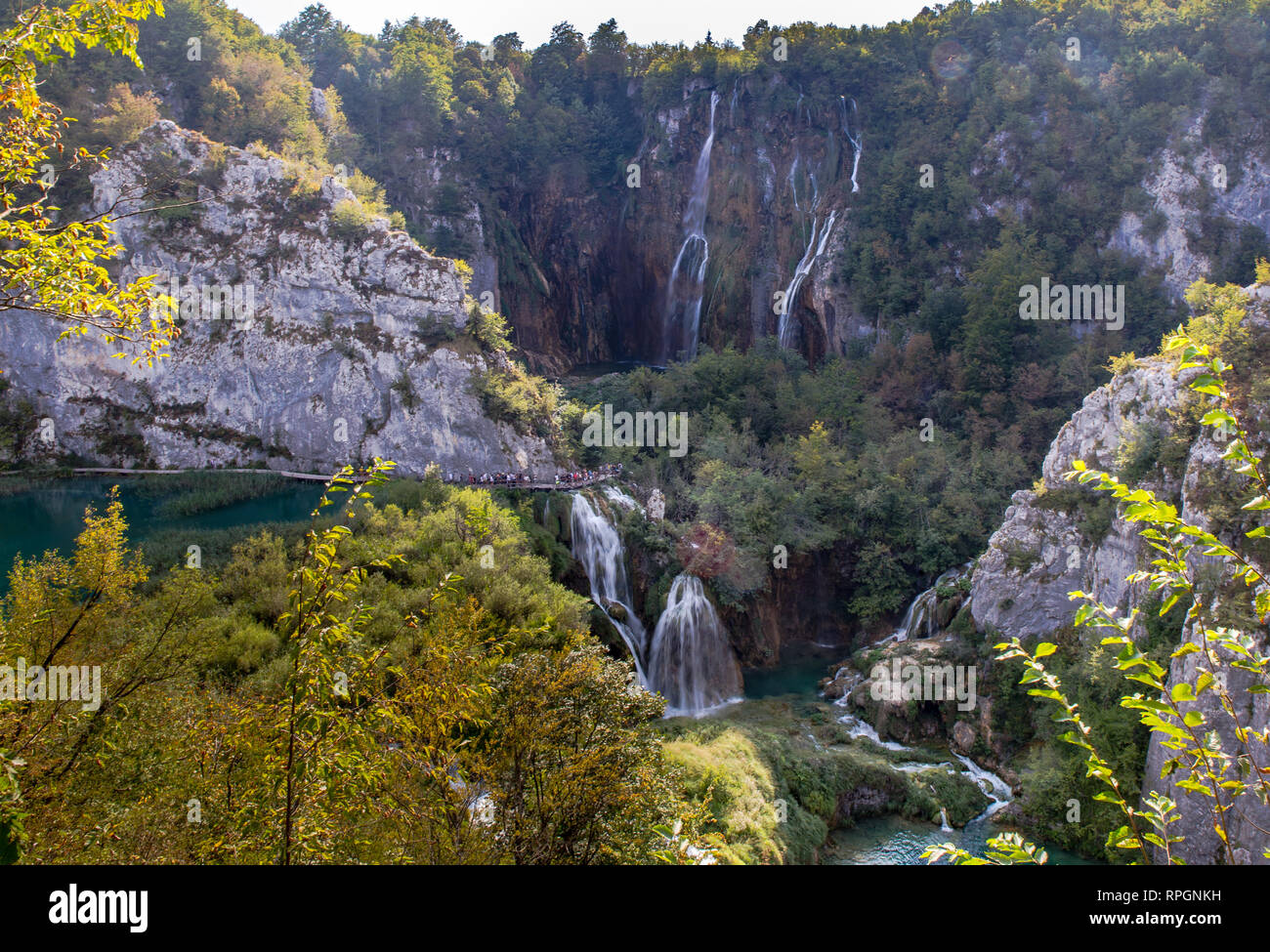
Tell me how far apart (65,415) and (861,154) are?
43.6 meters

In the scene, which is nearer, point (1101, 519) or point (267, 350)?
point (1101, 519)

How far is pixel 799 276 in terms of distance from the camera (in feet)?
149

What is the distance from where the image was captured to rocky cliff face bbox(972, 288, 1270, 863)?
660 inches

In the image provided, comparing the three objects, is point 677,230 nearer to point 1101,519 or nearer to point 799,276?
point 799,276

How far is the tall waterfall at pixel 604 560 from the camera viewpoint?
82.2ft

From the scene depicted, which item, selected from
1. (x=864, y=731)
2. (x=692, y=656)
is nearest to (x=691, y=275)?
(x=692, y=656)

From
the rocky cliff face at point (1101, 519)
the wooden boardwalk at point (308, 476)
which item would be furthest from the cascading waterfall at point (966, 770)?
the wooden boardwalk at point (308, 476)

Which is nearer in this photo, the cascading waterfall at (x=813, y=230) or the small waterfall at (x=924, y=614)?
the small waterfall at (x=924, y=614)

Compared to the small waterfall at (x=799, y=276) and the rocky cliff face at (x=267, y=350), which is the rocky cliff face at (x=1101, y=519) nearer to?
the rocky cliff face at (x=267, y=350)

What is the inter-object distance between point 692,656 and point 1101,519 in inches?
484

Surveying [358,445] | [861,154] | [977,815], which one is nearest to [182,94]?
[358,445]

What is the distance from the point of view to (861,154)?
155 ft

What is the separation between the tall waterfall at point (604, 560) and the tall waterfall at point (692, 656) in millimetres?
759

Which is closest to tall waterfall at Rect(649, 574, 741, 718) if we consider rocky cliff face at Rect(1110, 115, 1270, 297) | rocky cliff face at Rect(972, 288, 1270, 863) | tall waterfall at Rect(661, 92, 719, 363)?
rocky cliff face at Rect(972, 288, 1270, 863)
